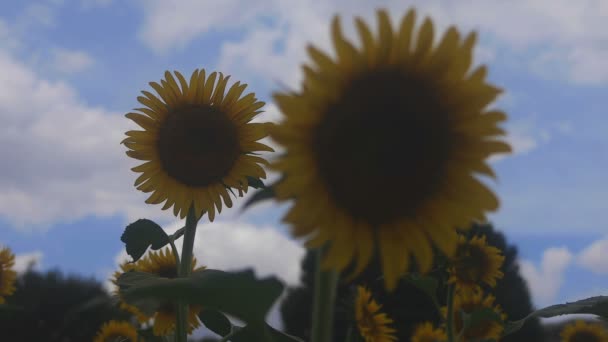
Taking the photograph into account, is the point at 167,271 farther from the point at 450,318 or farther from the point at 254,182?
the point at 450,318

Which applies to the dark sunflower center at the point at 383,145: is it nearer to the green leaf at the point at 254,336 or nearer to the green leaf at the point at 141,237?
Answer: the green leaf at the point at 254,336

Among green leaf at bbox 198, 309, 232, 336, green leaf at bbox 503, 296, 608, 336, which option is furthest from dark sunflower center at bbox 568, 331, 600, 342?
green leaf at bbox 198, 309, 232, 336

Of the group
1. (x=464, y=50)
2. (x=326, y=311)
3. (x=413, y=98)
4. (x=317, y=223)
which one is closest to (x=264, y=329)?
(x=326, y=311)

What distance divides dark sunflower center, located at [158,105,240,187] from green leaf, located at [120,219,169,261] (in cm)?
36

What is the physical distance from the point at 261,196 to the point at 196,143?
1.42 meters

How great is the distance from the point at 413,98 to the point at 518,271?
52.8 ft

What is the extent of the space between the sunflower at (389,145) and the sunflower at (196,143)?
1202mm

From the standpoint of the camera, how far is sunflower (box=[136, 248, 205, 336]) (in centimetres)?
301

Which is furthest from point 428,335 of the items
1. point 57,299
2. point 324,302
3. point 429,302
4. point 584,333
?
point 429,302

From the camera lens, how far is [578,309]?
88.9 inches

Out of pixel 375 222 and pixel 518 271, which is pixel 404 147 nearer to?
pixel 375 222

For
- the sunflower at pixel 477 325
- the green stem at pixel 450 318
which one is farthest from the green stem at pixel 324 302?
the sunflower at pixel 477 325

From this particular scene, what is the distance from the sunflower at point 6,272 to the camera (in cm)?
534

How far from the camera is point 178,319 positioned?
2.30 metres
